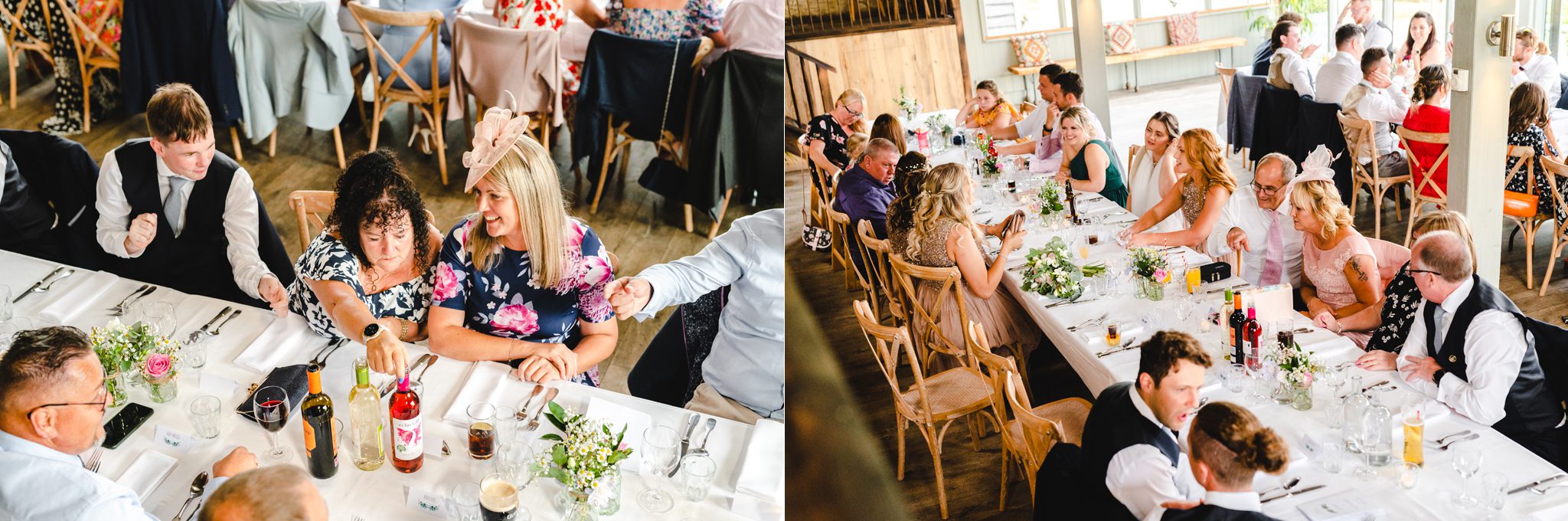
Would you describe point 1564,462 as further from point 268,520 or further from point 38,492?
point 38,492

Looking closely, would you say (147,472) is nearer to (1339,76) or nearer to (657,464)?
(657,464)

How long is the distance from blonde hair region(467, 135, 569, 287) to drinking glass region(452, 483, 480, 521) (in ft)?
3.05

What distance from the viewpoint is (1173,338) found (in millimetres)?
2463

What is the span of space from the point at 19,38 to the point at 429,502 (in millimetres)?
2894

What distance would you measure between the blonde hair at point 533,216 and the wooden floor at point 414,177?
707 millimetres

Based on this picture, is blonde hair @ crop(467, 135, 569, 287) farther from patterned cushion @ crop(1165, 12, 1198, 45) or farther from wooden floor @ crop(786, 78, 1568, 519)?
patterned cushion @ crop(1165, 12, 1198, 45)

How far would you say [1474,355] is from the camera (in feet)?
8.90

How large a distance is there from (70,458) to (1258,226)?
152 inches

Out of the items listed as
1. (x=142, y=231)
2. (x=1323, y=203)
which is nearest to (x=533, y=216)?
(x=142, y=231)

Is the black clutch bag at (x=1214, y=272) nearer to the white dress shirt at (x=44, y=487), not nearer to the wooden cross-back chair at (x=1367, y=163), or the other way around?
the wooden cross-back chair at (x=1367, y=163)

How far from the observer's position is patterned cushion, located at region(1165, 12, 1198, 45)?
38.7ft

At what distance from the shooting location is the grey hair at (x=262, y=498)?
1.91 meters

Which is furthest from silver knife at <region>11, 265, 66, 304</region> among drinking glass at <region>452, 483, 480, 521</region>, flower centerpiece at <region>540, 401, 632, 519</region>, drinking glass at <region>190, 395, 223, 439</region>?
flower centerpiece at <region>540, 401, 632, 519</region>

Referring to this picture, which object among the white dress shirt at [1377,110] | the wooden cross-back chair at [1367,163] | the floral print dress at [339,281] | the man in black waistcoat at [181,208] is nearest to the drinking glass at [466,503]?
the floral print dress at [339,281]
